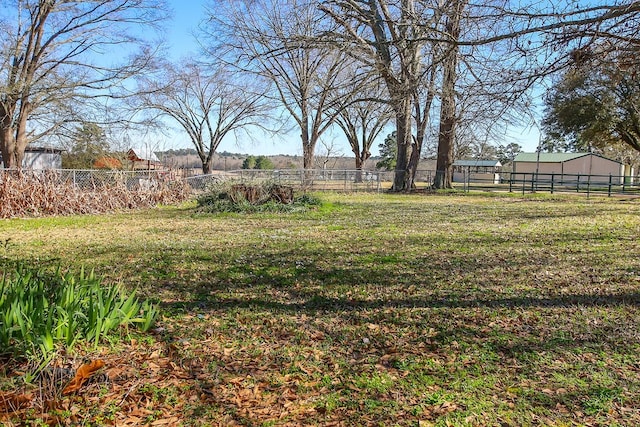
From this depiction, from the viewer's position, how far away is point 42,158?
29578 mm

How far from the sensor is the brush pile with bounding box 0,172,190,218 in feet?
39.9

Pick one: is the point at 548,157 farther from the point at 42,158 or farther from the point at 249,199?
the point at 42,158

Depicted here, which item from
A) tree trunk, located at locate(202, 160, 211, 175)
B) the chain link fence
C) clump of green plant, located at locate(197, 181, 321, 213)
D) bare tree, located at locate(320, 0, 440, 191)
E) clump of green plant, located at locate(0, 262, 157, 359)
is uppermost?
bare tree, located at locate(320, 0, 440, 191)

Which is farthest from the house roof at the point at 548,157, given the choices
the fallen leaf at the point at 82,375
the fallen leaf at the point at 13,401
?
the fallen leaf at the point at 13,401

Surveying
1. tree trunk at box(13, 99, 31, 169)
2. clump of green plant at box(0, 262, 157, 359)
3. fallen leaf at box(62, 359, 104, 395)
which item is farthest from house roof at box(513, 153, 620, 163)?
fallen leaf at box(62, 359, 104, 395)

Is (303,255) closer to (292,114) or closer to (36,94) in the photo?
(36,94)

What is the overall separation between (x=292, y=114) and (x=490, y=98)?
25.9 meters

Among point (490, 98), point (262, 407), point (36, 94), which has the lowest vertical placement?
point (262, 407)

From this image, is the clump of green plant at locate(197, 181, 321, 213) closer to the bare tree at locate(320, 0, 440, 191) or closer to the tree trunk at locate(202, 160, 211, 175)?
the bare tree at locate(320, 0, 440, 191)

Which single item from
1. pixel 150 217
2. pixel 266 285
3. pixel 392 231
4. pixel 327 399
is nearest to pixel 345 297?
pixel 266 285

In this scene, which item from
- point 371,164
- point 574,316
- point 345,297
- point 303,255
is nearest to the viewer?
point 574,316

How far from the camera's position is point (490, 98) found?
567 cm

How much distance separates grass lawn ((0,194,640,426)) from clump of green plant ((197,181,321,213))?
17.1ft

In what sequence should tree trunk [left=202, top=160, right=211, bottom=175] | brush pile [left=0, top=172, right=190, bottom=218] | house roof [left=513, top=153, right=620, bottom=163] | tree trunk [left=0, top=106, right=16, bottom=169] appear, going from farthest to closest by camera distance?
house roof [left=513, top=153, right=620, bottom=163] → tree trunk [left=202, top=160, right=211, bottom=175] → tree trunk [left=0, top=106, right=16, bottom=169] → brush pile [left=0, top=172, right=190, bottom=218]
